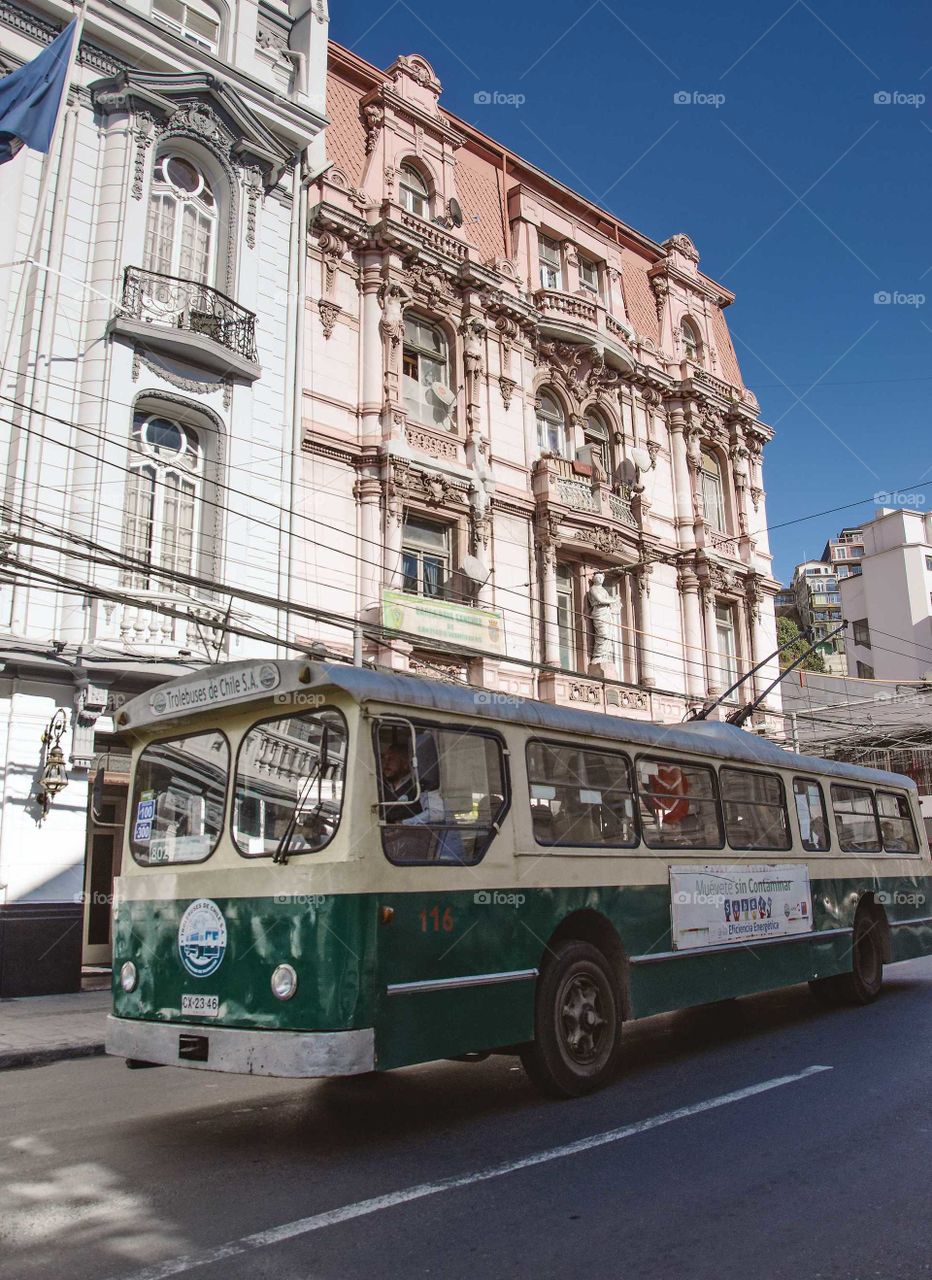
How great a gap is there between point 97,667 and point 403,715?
887 centimetres

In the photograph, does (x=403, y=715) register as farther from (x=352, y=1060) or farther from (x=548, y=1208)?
(x=548, y=1208)

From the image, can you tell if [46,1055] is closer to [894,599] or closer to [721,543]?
[721,543]

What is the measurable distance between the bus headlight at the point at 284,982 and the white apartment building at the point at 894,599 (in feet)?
151

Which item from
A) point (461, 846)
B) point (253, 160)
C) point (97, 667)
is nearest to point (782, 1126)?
point (461, 846)

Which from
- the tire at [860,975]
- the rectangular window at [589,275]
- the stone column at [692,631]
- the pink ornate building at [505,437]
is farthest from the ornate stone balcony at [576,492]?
the tire at [860,975]

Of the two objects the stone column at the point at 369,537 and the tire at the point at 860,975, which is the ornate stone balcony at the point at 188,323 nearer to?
the stone column at the point at 369,537

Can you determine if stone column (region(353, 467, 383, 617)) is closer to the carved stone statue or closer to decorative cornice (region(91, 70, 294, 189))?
decorative cornice (region(91, 70, 294, 189))

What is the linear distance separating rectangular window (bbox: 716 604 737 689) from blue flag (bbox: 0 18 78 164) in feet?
61.1

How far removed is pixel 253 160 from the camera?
59.3 ft

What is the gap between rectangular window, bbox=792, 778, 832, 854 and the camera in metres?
11.0

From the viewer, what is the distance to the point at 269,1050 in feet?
19.3

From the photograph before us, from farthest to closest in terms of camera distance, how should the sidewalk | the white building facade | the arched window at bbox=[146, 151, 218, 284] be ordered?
the arched window at bbox=[146, 151, 218, 284] < the white building facade < the sidewalk

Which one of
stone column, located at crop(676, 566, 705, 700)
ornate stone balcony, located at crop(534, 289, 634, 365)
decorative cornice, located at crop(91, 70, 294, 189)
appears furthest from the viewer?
stone column, located at crop(676, 566, 705, 700)

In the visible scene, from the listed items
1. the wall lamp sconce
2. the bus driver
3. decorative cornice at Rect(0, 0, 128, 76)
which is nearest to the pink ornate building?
decorative cornice at Rect(0, 0, 128, 76)
